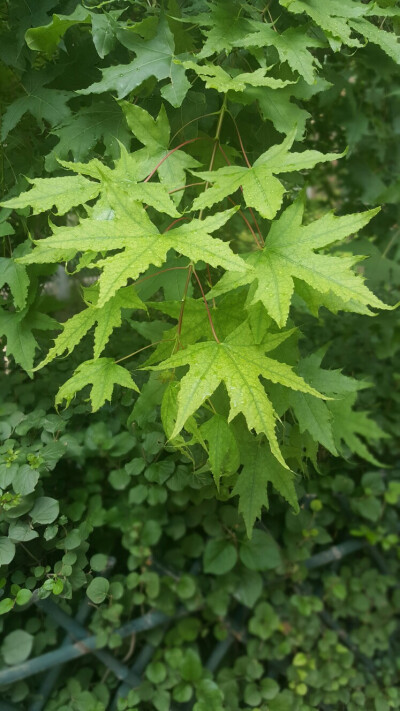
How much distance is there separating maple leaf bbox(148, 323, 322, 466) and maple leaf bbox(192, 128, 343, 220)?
7.5 inches

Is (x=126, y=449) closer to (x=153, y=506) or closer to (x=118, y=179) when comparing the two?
(x=153, y=506)

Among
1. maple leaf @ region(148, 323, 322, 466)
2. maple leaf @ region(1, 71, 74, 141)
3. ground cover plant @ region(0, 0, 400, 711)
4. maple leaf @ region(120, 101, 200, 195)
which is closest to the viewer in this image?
maple leaf @ region(148, 323, 322, 466)

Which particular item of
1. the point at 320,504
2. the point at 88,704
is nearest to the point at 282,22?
the point at 320,504

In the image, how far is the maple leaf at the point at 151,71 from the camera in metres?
0.81

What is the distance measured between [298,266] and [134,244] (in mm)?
220

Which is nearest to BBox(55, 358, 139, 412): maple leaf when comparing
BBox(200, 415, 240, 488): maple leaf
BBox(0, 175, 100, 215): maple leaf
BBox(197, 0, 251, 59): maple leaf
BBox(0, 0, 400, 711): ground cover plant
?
BBox(0, 0, 400, 711): ground cover plant

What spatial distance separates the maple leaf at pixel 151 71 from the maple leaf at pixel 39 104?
0.14 metres

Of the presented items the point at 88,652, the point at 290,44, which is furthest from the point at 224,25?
the point at 88,652

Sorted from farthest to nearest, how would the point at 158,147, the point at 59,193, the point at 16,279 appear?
the point at 16,279
the point at 158,147
the point at 59,193

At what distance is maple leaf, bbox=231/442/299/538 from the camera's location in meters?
0.89

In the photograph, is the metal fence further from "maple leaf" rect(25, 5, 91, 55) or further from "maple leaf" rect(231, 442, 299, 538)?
"maple leaf" rect(25, 5, 91, 55)

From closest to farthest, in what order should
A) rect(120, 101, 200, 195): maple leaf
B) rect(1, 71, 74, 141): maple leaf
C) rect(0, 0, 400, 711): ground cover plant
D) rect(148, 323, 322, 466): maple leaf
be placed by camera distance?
rect(148, 323, 322, 466): maple leaf < rect(0, 0, 400, 711): ground cover plant < rect(120, 101, 200, 195): maple leaf < rect(1, 71, 74, 141): maple leaf

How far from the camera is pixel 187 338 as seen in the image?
0.81 m

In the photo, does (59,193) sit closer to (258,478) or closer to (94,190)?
(94,190)
